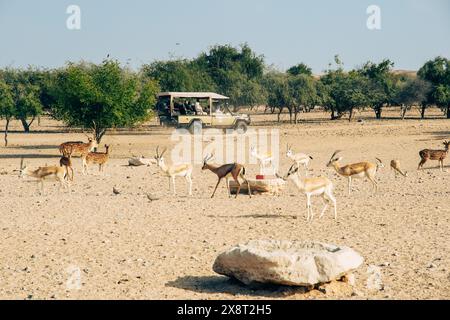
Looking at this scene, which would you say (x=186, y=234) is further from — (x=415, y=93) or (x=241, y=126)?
(x=415, y=93)

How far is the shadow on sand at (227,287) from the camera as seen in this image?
28.2 feet

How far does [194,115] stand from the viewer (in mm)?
39844

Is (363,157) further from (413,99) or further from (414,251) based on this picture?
(413,99)

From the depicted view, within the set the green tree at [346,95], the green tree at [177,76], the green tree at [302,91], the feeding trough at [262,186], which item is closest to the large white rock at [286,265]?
the feeding trough at [262,186]

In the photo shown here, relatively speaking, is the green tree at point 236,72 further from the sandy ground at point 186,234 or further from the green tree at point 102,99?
the sandy ground at point 186,234

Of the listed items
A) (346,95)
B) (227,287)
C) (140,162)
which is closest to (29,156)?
(140,162)

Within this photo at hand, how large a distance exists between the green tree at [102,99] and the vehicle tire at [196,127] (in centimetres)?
634

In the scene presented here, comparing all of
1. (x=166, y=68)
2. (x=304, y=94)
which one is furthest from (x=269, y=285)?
(x=166, y=68)

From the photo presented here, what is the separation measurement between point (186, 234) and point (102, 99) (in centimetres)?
1961

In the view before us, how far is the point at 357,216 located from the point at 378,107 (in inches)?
1672

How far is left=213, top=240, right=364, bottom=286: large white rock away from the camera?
8312 millimetres

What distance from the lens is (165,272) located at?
9555mm
